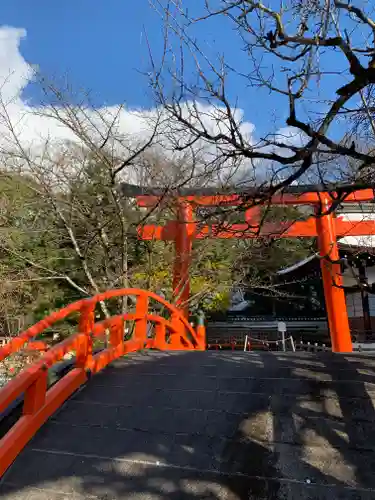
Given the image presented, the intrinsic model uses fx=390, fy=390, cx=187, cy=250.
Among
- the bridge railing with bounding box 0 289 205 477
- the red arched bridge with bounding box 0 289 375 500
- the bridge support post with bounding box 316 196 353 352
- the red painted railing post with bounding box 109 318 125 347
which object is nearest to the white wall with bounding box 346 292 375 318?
the bridge support post with bounding box 316 196 353 352

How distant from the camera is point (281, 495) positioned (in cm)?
218

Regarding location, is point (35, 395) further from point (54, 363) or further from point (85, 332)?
point (85, 332)

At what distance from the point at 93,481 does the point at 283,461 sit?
1189 millimetres

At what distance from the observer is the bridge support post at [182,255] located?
714cm

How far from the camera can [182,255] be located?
8.11 m

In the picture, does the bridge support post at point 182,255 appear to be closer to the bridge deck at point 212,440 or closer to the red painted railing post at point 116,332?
the red painted railing post at point 116,332

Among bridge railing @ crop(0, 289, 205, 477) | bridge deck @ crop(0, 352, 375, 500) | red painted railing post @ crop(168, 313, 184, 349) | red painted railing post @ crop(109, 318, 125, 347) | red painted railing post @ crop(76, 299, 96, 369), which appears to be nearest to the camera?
bridge deck @ crop(0, 352, 375, 500)

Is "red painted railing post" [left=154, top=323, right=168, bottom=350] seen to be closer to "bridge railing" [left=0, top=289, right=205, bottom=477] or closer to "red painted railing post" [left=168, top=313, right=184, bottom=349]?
"red painted railing post" [left=168, top=313, right=184, bottom=349]

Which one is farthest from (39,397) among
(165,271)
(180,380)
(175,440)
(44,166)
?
(165,271)

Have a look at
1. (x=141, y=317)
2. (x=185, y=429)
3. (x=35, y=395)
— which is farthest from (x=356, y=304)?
(x=35, y=395)

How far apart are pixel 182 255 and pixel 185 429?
535cm

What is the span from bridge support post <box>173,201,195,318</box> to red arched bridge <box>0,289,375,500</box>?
336cm

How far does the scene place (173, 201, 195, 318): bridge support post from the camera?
7.14 m

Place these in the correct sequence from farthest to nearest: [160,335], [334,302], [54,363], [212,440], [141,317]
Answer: [334,302]
[160,335]
[141,317]
[54,363]
[212,440]
